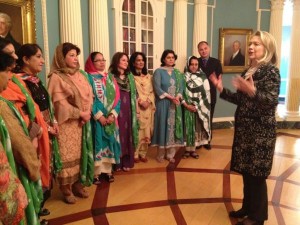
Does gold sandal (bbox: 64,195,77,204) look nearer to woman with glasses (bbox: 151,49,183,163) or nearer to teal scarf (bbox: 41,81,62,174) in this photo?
teal scarf (bbox: 41,81,62,174)

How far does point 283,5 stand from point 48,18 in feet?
16.2

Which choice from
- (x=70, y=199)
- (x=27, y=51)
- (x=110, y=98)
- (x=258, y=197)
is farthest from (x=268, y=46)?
(x=70, y=199)

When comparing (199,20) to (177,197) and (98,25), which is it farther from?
(177,197)

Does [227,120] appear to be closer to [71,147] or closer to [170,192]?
[170,192]

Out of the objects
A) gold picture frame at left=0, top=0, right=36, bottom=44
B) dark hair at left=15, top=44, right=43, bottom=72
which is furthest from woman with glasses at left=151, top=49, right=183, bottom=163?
dark hair at left=15, top=44, right=43, bottom=72

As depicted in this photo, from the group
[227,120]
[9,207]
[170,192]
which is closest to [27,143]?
[9,207]

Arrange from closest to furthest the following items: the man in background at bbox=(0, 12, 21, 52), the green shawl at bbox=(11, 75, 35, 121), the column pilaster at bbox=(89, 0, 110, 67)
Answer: the green shawl at bbox=(11, 75, 35, 121) < the man in background at bbox=(0, 12, 21, 52) < the column pilaster at bbox=(89, 0, 110, 67)

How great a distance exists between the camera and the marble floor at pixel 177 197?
270 centimetres

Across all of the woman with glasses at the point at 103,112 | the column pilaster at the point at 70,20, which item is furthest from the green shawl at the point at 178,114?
the column pilaster at the point at 70,20

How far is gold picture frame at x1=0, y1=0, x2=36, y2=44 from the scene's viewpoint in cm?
327

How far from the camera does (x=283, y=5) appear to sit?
→ 627cm

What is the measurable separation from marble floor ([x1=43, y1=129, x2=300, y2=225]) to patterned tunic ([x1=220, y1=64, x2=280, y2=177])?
0.65 m

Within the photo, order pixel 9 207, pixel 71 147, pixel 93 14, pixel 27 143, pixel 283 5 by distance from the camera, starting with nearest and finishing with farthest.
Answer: pixel 9 207 < pixel 27 143 < pixel 71 147 < pixel 93 14 < pixel 283 5

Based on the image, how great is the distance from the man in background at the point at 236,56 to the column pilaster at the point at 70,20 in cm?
354
